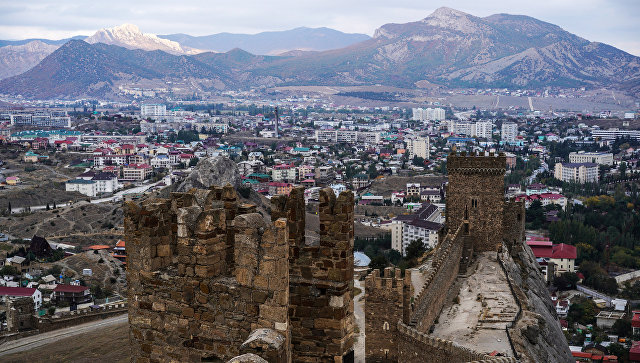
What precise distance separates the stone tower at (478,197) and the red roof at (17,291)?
69.9ft

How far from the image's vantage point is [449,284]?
20.2 m

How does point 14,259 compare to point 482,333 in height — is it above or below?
below

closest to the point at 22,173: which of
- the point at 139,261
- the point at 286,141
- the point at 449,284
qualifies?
the point at 286,141

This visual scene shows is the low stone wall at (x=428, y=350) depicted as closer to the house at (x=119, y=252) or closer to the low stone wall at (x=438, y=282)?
the low stone wall at (x=438, y=282)

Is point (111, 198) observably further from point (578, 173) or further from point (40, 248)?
point (578, 173)

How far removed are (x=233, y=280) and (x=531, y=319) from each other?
48.8 feet

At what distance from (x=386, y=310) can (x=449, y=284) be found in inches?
239

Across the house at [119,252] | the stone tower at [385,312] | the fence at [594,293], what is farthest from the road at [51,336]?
the fence at [594,293]

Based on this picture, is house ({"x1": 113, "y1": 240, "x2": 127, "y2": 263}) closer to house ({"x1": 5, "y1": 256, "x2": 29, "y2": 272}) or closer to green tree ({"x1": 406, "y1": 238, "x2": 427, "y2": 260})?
house ({"x1": 5, "y1": 256, "x2": 29, "y2": 272})

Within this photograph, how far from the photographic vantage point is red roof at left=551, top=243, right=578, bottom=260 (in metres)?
41.1

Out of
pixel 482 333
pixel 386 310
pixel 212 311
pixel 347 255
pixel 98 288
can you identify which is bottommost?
pixel 98 288

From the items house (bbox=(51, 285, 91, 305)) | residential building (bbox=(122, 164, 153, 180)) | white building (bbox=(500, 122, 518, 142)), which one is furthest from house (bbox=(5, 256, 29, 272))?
white building (bbox=(500, 122, 518, 142))

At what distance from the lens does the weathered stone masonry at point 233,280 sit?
13.0 ft

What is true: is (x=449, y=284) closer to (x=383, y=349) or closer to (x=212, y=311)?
(x=383, y=349)
